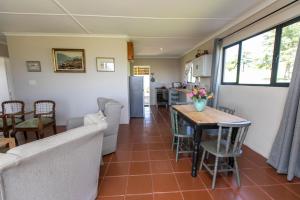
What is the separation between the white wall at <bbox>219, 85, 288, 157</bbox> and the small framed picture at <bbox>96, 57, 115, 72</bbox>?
9.80 ft

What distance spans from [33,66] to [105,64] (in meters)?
1.79

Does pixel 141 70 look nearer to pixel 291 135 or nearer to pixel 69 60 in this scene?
pixel 69 60

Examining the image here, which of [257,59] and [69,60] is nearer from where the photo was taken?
[257,59]

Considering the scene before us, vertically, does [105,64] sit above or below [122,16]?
below

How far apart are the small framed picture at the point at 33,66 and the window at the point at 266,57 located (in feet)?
15.2

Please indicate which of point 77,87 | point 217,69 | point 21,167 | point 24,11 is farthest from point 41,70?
point 217,69

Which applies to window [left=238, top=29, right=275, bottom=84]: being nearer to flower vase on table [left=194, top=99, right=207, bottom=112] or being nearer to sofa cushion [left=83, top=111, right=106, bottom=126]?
flower vase on table [left=194, top=99, right=207, bottom=112]

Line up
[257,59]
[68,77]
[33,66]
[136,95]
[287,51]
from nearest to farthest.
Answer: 1. [287,51]
2. [257,59]
3. [33,66]
4. [68,77]
5. [136,95]

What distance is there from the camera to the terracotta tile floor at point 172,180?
5.61 feet

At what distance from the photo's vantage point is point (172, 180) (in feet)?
6.45

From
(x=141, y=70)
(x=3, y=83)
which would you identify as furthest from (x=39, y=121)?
(x=141, y=70)

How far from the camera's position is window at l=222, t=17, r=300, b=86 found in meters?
2.14

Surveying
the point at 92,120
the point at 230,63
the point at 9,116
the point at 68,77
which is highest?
the point at 230,63

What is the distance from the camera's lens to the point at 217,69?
3.70 meters
